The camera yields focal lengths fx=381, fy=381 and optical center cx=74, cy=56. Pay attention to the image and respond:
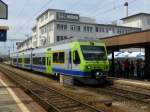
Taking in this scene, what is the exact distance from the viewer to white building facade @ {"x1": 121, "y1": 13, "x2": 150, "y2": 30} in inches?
3824

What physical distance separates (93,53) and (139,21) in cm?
7644

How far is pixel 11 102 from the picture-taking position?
15.3 metres

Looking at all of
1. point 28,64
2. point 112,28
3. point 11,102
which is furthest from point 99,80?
point 112,28

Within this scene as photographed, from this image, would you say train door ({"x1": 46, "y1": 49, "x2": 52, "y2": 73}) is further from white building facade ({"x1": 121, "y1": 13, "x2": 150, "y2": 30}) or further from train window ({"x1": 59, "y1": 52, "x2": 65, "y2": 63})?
white building facade ({"x1": 121, "y1": 13, "x2": 150, "y2": 30})

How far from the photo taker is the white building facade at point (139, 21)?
3824 inches

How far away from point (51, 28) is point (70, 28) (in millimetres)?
4778

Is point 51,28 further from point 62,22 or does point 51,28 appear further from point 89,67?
point 89,67

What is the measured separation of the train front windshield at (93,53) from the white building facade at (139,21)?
7286 cm

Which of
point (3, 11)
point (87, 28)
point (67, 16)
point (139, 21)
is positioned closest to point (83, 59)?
point (3, 11)

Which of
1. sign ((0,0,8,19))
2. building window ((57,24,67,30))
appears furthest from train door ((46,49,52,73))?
building window ((57,24,67,30))

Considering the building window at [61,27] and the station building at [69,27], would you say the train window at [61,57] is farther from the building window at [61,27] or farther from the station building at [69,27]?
the building window at [61,27]

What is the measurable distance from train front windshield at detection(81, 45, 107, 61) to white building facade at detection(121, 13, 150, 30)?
7286cm

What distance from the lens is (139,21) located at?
325 feet

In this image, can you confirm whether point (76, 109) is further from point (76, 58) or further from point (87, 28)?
point (87, 28)
